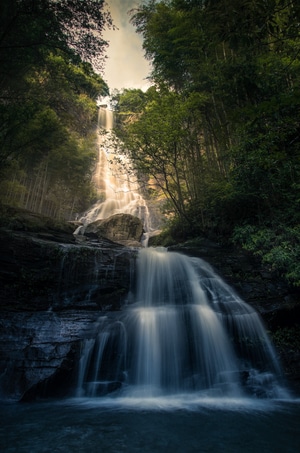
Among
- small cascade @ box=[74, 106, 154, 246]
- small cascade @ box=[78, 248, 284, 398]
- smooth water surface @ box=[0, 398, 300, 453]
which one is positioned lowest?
smooth water surface @ box=[0, 398, 300, 453]

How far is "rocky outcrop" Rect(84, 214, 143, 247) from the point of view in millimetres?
17234

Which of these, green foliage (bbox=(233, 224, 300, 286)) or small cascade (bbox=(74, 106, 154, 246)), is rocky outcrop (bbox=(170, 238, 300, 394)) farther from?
small cascade (bbox=(74, 106, 154, 246))

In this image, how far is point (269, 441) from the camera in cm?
316

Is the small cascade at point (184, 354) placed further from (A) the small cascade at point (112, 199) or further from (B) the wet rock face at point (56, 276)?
(A) the small cascade at point (112, 199)

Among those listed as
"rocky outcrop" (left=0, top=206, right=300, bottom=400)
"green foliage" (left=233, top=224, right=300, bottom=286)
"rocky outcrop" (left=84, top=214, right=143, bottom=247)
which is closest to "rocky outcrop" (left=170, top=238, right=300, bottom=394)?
"rocky outcrop" (left=0, top=206, right=300, bottom=400)

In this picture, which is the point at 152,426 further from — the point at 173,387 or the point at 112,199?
the point at 112,199

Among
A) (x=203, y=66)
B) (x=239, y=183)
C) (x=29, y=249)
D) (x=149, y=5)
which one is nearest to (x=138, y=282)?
(x=29, y=249)

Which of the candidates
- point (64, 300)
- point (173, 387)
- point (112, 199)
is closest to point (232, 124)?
point (64, 300)

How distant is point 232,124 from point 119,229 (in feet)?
33.9

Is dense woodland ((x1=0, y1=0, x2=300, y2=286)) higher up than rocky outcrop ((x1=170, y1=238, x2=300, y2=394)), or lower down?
higher up

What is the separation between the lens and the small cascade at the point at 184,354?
518cm

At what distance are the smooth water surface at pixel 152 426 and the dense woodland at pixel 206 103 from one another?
12.2 feet

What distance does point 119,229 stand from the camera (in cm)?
1761

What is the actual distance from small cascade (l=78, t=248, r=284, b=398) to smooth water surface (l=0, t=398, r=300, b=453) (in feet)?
1.44
